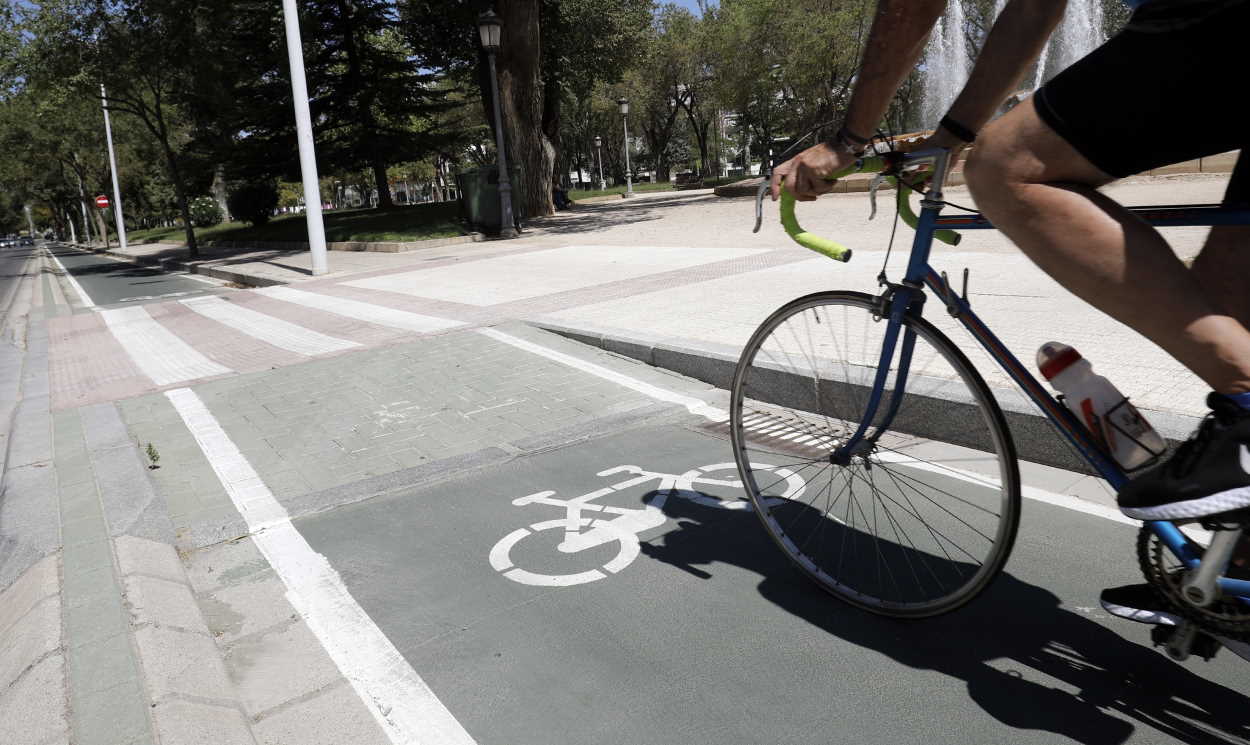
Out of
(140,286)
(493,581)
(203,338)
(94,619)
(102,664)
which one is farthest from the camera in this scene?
(140,286)

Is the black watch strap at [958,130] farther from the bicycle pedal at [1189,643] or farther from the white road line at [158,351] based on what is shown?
the white road line at [158,351]

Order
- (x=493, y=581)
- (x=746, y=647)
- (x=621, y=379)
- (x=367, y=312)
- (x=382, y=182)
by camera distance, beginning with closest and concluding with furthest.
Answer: (x=746, y=647) < (x=493, y=581) < (x=621, y=379) < (x=367, y=312) < (x=382, y=182)

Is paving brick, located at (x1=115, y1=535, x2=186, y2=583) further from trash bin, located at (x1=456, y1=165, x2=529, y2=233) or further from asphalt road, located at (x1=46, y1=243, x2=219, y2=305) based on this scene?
trash bin, located at (x1=456, y1=165, x2=529, y2=233)

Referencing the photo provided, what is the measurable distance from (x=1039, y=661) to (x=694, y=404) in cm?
306

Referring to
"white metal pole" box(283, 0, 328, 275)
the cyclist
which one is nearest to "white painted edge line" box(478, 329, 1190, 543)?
the cyclist

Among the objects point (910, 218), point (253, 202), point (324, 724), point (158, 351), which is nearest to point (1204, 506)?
point (910, 218)

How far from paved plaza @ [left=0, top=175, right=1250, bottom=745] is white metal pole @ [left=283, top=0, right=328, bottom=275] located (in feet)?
28.3

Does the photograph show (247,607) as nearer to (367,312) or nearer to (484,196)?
(367,312)

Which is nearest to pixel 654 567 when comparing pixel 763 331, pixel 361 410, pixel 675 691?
pixel 675 691

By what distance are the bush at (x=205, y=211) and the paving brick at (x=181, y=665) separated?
54473 mm

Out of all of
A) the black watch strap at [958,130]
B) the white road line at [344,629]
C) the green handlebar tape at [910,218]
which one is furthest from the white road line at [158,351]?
the black watch strap at [958,130]

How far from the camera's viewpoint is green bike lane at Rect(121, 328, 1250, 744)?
2.09 metres

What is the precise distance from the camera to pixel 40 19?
21953 millimetres

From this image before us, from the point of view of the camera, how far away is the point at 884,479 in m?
3.09
